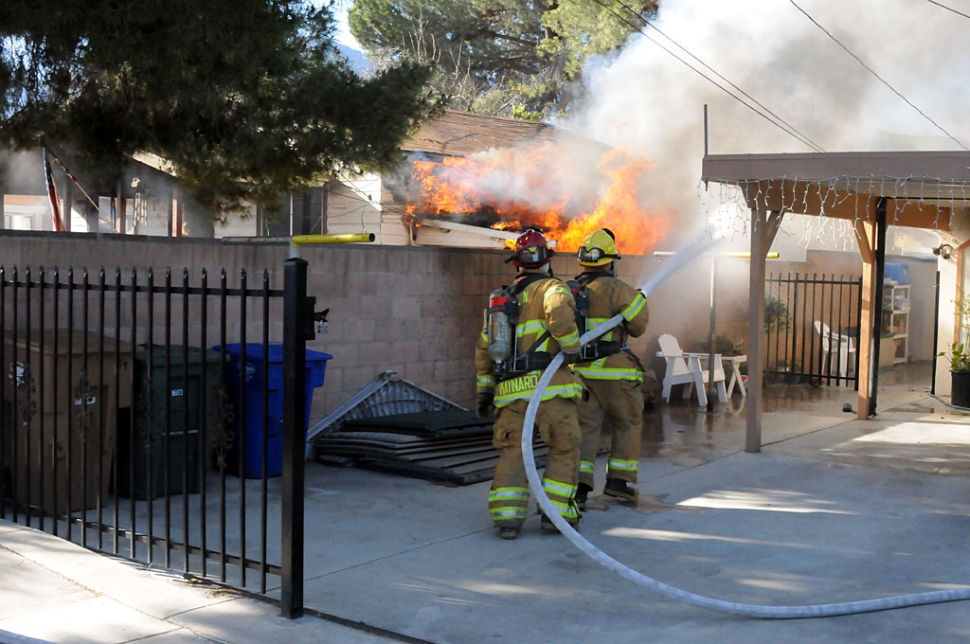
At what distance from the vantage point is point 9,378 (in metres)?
6.27

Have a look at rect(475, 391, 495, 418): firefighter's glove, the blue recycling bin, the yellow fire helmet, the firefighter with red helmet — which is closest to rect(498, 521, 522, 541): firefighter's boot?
the firefighter with red helmet

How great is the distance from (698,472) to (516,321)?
2794 millimetres

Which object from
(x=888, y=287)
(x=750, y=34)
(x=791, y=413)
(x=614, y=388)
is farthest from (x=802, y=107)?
(x=614, y=388)

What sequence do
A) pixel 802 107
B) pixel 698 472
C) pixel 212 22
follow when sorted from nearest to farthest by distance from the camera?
pixel 212 22
pixel 698 472
pixel 802 107

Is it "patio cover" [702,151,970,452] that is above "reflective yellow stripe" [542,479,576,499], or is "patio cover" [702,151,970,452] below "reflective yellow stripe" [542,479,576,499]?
above

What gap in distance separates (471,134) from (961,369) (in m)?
10.9

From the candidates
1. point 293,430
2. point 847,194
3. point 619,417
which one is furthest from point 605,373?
point 847,194

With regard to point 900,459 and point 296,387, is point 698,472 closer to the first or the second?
point 900,459

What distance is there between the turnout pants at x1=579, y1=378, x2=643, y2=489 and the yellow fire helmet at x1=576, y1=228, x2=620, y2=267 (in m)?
0.81

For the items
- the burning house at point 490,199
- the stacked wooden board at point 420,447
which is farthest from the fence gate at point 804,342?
the stacked wooden board at point 420,447

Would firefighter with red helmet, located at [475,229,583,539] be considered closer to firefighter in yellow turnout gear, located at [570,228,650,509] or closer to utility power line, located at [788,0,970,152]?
firefighter in yellow turnout gear, located at [570,228,650,509]

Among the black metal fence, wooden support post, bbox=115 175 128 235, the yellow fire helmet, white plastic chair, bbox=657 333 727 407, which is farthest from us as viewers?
wooden support post, bbox=115 175 128 235

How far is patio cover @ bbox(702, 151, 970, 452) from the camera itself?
24.5ft

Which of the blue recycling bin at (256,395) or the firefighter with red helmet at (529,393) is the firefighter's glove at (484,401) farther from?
the blue recycling bin at (256,395)
